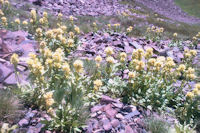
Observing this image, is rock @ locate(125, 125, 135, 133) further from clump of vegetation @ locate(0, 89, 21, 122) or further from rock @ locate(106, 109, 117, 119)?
clump of vegetation @ locate(0, 89, 21, 122)

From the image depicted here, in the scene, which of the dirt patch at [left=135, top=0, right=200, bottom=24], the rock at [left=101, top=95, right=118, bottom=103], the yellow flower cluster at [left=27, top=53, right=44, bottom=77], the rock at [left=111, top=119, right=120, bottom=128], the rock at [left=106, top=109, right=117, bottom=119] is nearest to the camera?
the yellow flower cluster at [left=27, top=53, right=44, bottom=77]

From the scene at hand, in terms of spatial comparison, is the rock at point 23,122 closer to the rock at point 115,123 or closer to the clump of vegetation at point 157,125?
the rock at point 115,123

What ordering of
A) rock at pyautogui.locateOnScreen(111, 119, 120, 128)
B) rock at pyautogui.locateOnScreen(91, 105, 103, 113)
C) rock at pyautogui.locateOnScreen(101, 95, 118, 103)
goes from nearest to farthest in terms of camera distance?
1. rock at pyautogui.locateOnScreen(111, 119, 120, 128)
2. rock at pyautogui.locateOnScreen(91, 105, 103, 113)
3. rock at pyautogui.locateOnScreen(101, 95, 118, 103)


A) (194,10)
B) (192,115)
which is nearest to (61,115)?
(192,115)

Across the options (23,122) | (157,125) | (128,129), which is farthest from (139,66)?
(23,122)

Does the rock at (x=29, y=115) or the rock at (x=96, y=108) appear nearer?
the rock at (x=29, y=115)

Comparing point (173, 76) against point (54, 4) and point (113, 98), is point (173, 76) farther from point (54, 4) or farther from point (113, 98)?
point (54, 4)

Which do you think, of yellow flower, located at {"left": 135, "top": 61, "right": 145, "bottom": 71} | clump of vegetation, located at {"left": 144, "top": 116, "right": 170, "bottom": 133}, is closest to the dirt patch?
yellow flower, located at {"left": 135, "top": 61, "right": 145, "bottom": 71}

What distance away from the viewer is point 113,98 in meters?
4.29

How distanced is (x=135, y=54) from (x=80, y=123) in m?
2.31

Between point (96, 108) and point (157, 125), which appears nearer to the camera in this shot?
point (157, 125)

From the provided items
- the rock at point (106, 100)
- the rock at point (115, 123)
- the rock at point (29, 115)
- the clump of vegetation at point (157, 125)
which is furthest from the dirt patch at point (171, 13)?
the rock at point (29, 115)

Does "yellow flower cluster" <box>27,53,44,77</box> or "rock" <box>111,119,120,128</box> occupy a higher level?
"yellow flower cluster" <box>27,53,44,77</box>

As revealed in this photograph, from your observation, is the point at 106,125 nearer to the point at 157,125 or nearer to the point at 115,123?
the point at 115,123
